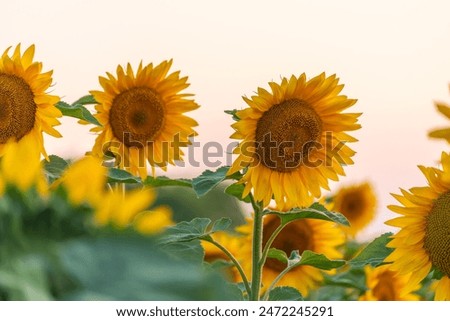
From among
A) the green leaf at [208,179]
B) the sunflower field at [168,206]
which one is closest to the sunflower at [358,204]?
the sunflower field at [168,206]

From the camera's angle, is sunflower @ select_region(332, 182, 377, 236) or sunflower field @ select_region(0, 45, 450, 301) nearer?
sunflower field @ select_region(0, 45, 450, 301)

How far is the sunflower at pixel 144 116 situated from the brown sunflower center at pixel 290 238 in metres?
0.56

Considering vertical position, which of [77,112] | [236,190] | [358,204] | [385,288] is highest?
[77,112]

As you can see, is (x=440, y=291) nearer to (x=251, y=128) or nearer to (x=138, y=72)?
(x=251, y=128)

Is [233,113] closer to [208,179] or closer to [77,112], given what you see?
[208,179]

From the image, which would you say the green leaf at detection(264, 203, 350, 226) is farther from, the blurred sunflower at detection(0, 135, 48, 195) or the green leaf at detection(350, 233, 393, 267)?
the blurred sunflower at detection(0, 135, 48, 195)

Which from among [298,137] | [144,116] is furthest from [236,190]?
[144,116]

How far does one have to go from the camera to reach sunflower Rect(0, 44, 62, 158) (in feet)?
8.15

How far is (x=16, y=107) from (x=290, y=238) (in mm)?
1360

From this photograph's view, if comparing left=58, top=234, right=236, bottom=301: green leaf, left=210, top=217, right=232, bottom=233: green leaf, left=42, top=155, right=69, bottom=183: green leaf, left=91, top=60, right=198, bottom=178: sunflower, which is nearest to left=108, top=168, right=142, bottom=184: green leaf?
left=42, top=155, right=69, bottom=183: green leaf

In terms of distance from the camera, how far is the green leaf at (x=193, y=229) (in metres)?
2.11

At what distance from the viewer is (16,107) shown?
2578mm

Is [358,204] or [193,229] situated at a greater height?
[358,204]

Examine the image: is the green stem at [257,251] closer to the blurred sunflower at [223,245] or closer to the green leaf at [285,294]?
the green leaf at [285,294]
